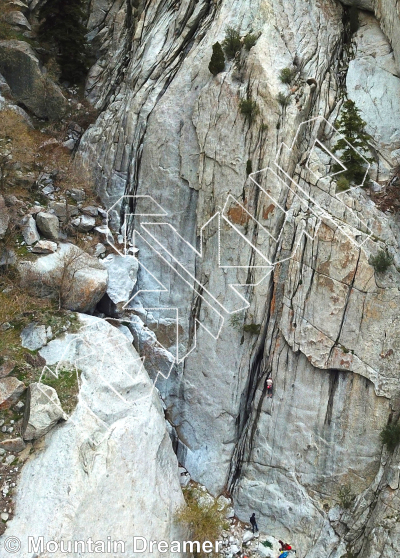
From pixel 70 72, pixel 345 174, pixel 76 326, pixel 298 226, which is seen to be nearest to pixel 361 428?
pixel 298 226

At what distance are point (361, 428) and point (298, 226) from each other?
7.60 meters

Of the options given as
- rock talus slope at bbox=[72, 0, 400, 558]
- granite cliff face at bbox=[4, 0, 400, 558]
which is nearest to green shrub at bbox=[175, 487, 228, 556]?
granite cliff face at bbox=[4, 0, 400, 558]

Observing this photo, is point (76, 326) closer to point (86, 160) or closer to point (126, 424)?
point (126, 424)

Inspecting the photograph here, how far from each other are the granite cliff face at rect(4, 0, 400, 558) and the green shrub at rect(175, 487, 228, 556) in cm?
55

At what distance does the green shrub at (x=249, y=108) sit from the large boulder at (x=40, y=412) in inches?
487

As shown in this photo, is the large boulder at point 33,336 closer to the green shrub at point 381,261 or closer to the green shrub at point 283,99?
the green shrub at point 381,261

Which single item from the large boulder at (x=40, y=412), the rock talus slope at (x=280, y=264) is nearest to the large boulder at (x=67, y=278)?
the rock talus slope at (x=280, y=264)

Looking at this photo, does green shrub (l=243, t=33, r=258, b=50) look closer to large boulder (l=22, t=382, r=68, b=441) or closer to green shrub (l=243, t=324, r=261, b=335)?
green shrub (l=243, t=324, r=261, b=335)

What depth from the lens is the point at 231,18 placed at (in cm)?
1969

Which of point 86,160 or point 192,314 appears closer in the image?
point 192,314

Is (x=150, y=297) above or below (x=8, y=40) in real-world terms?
below

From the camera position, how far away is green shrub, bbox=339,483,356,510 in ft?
54.1

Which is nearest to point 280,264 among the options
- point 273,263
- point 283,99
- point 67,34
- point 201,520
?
point 273,263

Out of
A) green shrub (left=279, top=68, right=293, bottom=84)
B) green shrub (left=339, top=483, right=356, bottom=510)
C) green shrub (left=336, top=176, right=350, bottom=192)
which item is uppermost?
green shrub (left=279, top=68, right=293, bottom=84)
